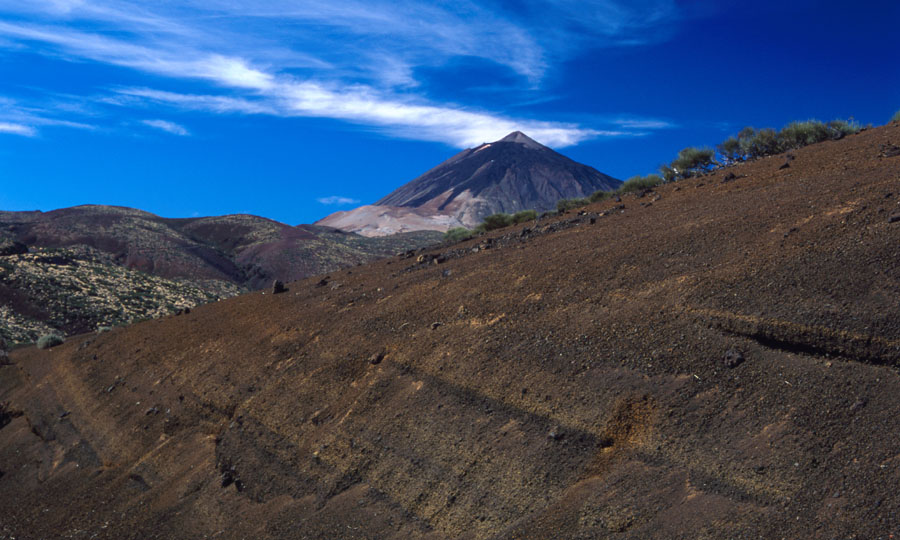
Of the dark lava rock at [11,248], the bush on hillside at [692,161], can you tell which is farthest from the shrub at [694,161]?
the dark lava rock at [11,248]

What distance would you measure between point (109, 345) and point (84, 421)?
3.87 meters

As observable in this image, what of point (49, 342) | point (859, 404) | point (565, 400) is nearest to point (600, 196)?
point (565, 400)

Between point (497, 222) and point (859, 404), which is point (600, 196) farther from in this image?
point (859, 404)

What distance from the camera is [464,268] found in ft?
37.2

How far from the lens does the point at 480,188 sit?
161 m

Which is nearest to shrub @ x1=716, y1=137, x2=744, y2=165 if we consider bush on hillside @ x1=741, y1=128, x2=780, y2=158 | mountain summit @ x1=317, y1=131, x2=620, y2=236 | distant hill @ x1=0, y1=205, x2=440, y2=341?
bush on hillside @ x1=741, y1=128, x2=780, y2=158

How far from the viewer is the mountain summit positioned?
140125 mm

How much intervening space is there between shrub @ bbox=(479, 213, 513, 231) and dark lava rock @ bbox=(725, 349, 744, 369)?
42.4ft

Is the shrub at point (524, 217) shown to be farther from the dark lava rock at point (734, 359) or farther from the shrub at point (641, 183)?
the dark lava rock at point (734, 359)

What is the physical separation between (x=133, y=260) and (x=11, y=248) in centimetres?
1007

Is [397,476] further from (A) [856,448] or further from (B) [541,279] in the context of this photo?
(A) [856,448]

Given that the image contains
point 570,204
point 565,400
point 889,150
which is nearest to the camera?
point 565,400

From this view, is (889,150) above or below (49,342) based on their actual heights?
above

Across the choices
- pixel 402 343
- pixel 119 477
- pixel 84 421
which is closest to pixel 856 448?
pixel 402 343
